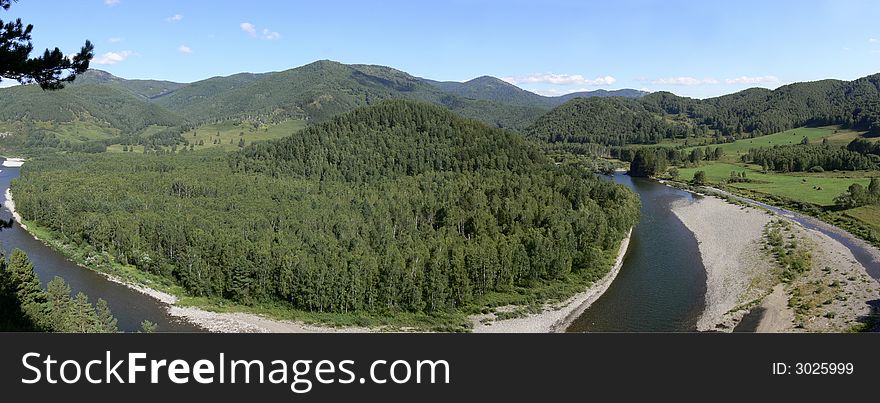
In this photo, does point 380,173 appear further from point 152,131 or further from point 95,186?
point 152,131

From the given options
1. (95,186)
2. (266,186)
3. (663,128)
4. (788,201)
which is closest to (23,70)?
(266,186)

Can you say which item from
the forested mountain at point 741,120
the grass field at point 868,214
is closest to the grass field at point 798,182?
the grass field at point 868,214

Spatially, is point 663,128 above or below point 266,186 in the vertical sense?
above

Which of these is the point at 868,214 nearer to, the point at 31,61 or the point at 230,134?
the point at 31,61

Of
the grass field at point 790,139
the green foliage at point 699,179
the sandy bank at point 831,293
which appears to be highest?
the grass field at point 790,139

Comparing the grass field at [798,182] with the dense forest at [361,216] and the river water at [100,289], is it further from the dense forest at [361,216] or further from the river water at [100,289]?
the river water at [100,289]

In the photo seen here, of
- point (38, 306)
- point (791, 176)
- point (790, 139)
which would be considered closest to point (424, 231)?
point (38, 306)
